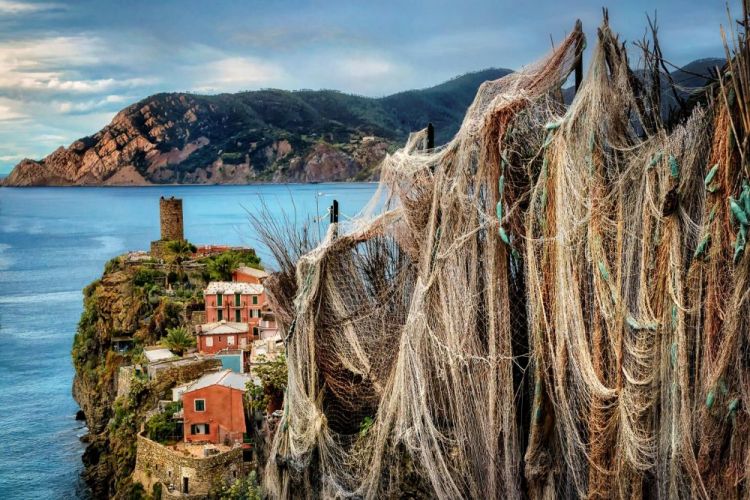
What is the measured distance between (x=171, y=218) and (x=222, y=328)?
16.2m

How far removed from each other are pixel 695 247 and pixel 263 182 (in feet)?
490

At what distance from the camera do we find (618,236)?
20.3ft

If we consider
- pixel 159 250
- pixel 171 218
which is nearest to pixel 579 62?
pixel 159 250

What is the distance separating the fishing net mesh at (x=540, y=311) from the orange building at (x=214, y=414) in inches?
364

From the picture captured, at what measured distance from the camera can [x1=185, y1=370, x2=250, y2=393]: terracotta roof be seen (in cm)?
1869

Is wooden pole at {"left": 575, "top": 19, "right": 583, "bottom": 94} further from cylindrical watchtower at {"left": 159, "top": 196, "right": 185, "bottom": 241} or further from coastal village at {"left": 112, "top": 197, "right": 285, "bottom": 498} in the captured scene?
cylindrical watchtower at {"left": 159, "top": 196, "right": 185, "bottom": 241}

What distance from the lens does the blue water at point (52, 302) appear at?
85.2 ft

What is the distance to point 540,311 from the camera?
6.73 meters

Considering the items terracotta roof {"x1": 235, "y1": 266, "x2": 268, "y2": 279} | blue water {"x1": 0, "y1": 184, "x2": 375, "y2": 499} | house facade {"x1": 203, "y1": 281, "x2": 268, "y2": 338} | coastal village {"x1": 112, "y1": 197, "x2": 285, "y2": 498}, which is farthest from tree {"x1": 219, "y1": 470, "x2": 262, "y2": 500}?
terracotta roof {"x1": 235, "y1": 266, "x2": 268, "y2": 279}

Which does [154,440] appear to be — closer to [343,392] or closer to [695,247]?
[343,392]

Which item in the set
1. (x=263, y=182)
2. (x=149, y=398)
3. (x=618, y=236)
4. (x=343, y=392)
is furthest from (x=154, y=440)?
(x=263, y=182)

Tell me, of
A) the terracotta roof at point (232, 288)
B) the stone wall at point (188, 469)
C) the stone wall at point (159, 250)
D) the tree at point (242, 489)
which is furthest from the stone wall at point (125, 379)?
the stone wall at point (159, 250)

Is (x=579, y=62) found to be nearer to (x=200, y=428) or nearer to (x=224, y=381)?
(x=200, y=428)

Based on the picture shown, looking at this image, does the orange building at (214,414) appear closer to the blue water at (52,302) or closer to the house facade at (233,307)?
the blue water at (52,302)
